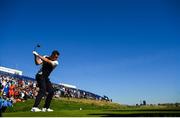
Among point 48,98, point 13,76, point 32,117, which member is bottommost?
point 32,117

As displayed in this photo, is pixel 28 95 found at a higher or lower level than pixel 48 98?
higher

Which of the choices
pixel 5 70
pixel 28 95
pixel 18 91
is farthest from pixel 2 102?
pixel 5 70

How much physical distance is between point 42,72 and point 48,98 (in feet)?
3.81

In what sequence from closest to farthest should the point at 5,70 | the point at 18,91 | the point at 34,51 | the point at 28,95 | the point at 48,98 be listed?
the point at 34,51 → the point at 48,98 → the point at 18,91 → the point at 28,95 → the point at 5,70

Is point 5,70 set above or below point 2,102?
above

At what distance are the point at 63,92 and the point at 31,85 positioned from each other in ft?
18.3

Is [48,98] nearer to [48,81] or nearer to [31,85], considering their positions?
[48,81]

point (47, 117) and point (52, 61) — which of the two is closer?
Answer: point (47, 117)

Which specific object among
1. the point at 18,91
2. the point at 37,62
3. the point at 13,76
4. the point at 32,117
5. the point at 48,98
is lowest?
the point at 32,117

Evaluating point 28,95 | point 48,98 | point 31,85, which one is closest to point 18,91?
point 28,95

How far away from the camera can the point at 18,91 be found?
33719mm

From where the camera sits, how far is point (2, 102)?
36.8 feet

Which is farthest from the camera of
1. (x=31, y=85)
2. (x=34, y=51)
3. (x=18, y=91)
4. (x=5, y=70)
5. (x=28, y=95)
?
(x=5, y=70)

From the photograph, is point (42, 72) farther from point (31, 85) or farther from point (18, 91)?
point (31, 85)
